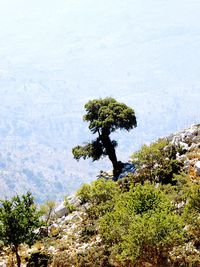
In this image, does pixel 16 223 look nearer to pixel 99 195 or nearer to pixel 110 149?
pixel 99 195

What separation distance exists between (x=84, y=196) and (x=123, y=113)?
24275 mm

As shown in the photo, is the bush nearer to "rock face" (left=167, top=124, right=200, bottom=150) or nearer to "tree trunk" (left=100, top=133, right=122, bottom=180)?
"rock face" (left=167, top=124, right=200, bottom=150)

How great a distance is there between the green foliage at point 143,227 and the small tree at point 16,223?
8136 millimetres

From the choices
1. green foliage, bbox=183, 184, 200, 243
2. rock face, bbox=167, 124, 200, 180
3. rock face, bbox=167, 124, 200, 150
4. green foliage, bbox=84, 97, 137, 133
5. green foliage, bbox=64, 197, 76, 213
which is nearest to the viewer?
green foliage, bbox=183, 184, 200, 243

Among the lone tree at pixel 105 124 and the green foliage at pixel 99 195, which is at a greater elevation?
the lone tree at pixel 105 124

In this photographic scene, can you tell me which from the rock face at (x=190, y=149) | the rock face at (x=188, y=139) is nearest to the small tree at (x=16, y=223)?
the rock face at (x=190, y=149)

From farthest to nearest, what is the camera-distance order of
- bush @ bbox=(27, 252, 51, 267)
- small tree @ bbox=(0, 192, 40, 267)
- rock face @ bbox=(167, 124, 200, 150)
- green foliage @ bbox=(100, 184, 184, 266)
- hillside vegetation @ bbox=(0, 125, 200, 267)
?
rock face @ bbox=(167, 124, 200, 150)
bush @ bbox=(27, 252, 51, 267)
small tree @ bbox=(0, 192, 40, 267)
hillside vegetation @ bbox=(0, 125, 200, 267)
green foliage @ bbox=(100, 184, 184, 266)

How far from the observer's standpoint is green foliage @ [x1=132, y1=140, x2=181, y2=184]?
59.7 m

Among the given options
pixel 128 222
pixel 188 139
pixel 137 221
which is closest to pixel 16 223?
pixel 128 222

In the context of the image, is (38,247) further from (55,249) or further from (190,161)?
(190,161)

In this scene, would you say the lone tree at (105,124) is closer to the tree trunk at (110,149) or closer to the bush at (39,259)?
the tree trunk at (110,149)

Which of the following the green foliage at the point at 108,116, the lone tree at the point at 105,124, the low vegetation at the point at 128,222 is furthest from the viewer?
the lone tree at the point at 105,124

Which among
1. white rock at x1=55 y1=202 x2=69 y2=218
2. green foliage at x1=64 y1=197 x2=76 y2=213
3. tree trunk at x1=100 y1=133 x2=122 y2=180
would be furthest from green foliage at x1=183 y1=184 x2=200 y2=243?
tree trunk at x1=100 y1=133 x2=122 y2=180

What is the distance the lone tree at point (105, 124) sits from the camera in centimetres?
7831
